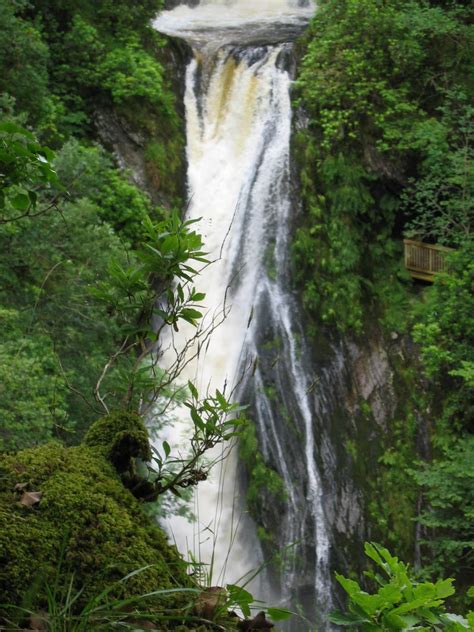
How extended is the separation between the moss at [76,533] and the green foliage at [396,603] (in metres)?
0.51

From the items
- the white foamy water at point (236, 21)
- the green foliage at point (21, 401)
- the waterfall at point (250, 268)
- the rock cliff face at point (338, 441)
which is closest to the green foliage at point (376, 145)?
the waterfall at point (250, 268)

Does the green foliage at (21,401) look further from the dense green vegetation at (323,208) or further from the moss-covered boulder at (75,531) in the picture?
the moss-covered boulder at (75,531)

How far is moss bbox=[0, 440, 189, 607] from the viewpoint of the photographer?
189 centimetres

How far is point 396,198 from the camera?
1645 centimetres

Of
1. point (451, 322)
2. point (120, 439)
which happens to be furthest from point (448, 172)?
point (120, 439)

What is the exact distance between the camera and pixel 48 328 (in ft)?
34.9

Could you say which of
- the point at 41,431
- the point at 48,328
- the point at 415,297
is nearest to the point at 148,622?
the point at 41,431

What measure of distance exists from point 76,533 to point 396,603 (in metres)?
0.78

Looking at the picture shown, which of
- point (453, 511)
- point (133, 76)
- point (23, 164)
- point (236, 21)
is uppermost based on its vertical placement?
point (236, 21)

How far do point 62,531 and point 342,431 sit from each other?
12.0 m

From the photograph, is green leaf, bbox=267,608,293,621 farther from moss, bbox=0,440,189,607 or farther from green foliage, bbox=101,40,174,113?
green foliage, bbox=101,40,174,113

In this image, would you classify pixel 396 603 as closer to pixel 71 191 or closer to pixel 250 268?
pixel 71 191

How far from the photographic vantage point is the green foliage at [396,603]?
167 cm

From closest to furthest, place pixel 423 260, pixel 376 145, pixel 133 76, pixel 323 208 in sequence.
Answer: pixel 423 260 → pixel 323 208 → pixel 376 145 → pixel 133 76
